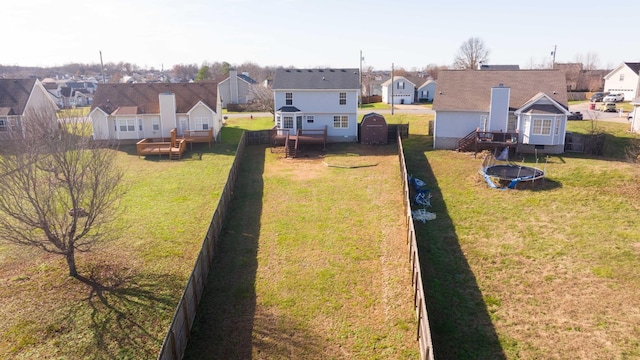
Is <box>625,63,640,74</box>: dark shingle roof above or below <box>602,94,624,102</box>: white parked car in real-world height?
above

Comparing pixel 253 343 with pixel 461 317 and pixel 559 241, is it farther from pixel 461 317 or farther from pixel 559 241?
pixel 559 241

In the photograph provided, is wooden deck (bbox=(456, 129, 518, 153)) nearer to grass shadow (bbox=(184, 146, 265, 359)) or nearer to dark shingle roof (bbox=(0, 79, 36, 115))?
grass shadow (bbox=(184, 146, 265, 359))

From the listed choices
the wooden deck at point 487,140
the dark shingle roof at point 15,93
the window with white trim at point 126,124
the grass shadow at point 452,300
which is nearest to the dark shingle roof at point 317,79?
the wooden deck at point 487,140

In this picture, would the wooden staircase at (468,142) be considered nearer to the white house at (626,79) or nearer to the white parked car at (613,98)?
Answer: the white parked car at (613,98)

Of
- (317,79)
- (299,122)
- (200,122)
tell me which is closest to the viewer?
(299,122)

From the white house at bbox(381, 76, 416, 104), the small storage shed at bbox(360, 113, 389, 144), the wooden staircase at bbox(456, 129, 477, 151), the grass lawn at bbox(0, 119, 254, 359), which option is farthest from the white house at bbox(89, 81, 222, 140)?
the white house at bbox(381, 76, 416, 104)

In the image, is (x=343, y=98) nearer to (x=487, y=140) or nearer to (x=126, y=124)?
(x=487, y=140)

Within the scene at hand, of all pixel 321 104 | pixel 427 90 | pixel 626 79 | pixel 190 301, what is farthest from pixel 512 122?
pixel 626 79
